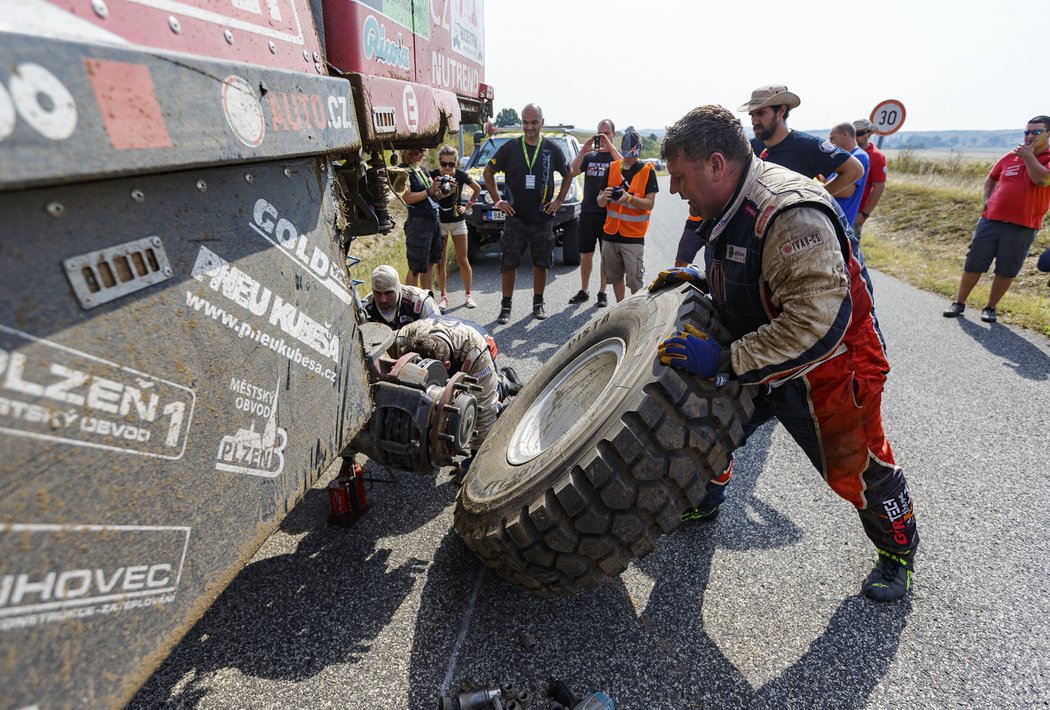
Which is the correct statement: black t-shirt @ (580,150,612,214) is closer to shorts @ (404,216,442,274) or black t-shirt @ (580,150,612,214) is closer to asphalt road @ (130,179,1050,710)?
shorts @ (404,216,442,274)

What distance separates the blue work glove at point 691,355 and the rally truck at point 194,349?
9 centimetres

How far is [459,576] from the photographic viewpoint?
2.39 m

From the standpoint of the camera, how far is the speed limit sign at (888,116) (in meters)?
8.91

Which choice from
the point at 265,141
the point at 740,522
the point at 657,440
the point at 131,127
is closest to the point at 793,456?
the point at 740,522

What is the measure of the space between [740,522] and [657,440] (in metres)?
1.32

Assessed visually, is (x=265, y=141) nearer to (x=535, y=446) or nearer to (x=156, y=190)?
(x=156, y=190)

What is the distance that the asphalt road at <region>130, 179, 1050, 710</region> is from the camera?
187 centimetres

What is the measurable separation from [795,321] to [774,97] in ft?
8.77

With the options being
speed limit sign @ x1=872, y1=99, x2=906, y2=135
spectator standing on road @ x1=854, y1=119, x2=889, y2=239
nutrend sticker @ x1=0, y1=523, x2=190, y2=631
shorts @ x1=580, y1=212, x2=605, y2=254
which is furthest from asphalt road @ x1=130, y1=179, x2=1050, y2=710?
speed limit sign @ x1=872, y1=99, x2=906, y2=135

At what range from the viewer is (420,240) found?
5895mm

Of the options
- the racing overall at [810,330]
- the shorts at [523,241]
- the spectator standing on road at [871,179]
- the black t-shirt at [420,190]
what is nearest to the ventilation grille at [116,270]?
the racing overall at [810,330]

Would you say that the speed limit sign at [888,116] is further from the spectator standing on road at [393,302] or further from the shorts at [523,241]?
the spectator standing on road at [393,302]

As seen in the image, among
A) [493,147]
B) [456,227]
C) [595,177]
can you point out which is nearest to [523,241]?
[456,227]

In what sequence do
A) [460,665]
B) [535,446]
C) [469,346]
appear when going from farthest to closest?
1. [469,346]
2. [535,446]
3. [460,665]
